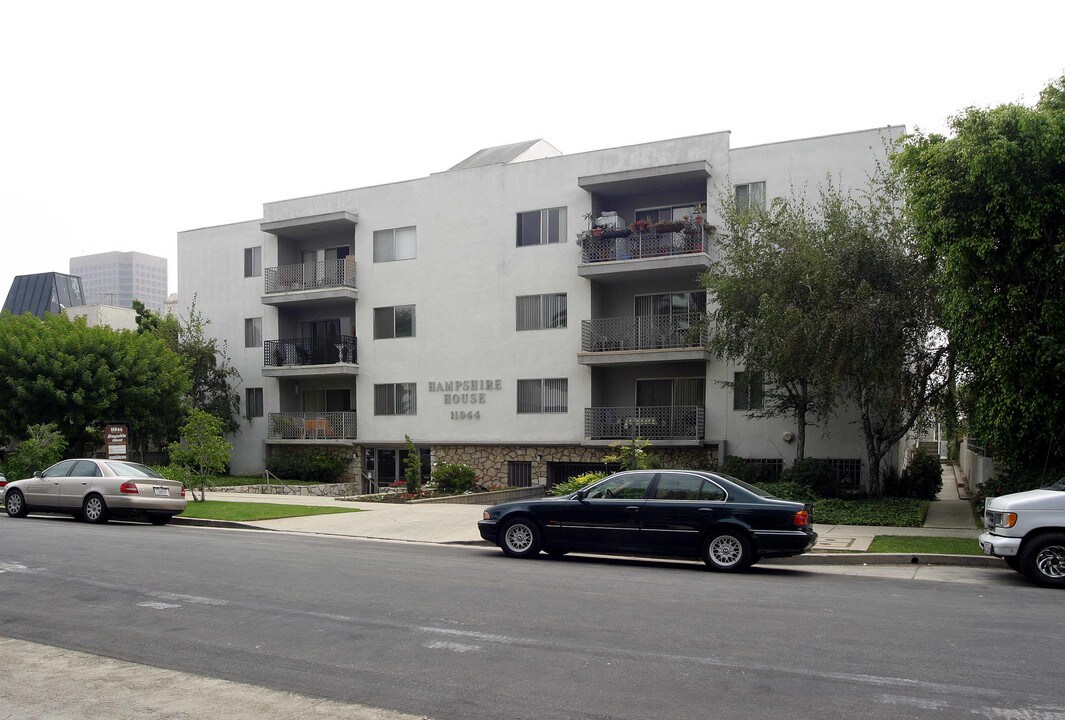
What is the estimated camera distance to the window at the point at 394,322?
3250 cm

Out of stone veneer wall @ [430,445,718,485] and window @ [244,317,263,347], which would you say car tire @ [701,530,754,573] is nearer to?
stone veneer wall @ [430,445,718,485]

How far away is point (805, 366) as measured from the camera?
71.0 ft

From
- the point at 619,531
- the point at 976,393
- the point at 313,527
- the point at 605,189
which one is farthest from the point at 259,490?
the point at 976,393

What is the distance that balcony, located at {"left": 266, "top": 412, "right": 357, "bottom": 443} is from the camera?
3369 cm

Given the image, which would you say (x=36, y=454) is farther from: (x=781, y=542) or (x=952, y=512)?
(x=952, y=512)

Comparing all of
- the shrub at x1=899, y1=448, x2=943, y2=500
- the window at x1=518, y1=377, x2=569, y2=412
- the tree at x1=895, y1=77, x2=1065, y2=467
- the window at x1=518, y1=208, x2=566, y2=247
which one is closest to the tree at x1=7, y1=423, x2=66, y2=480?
the window at x1=518, y1=377, x2=569, y2=412

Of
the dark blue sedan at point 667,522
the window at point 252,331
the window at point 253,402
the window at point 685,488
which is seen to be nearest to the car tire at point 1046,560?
the dark blue sedan at point 667,522

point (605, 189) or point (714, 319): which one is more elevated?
point (605, 189)

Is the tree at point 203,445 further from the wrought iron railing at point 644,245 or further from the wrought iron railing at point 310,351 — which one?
the wrought iron railing at point 644,245

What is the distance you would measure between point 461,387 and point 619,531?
18581 mm

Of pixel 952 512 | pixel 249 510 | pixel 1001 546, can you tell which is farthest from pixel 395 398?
pixel 1001 546

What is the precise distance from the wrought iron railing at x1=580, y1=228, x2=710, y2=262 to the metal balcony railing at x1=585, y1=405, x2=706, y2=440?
184 inches

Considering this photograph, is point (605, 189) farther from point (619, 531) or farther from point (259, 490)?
point (619, 531)

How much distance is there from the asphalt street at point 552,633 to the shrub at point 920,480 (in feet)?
40.4
